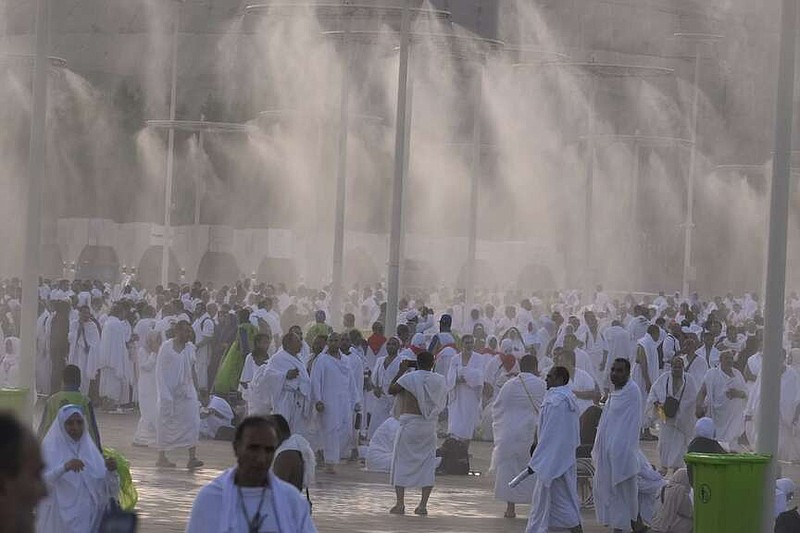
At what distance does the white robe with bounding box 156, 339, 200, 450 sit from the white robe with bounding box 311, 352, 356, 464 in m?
1.11

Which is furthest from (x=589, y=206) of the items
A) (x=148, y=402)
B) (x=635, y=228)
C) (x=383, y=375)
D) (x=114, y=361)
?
(x=148, y=402)

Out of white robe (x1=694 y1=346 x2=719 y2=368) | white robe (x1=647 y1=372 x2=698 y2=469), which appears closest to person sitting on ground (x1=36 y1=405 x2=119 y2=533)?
white robe (x1=647 y1=372 x2=698 y2=469)

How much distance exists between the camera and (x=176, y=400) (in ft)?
54.8

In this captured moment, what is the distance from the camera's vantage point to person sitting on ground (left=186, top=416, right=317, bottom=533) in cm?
576

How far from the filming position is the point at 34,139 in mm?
12727

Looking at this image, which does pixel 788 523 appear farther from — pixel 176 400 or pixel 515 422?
pixel 176 400

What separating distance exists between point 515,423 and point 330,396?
94.9 inches

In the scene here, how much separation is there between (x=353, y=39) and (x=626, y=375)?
16.2m

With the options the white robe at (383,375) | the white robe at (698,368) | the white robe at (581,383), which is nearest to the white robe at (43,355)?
the white robe at (383,375)

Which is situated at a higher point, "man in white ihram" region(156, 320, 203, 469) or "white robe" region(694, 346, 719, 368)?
"white robe" region(694, 346, 719, 368)

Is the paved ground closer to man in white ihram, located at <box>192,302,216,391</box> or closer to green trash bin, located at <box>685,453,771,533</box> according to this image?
green trash bin, located at <box>685,453,771,533</box>

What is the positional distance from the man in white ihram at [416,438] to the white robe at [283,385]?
1.67 m

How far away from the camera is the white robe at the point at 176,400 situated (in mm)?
16391

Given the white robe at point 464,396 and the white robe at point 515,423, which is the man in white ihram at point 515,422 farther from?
the white robe at point 464,396
